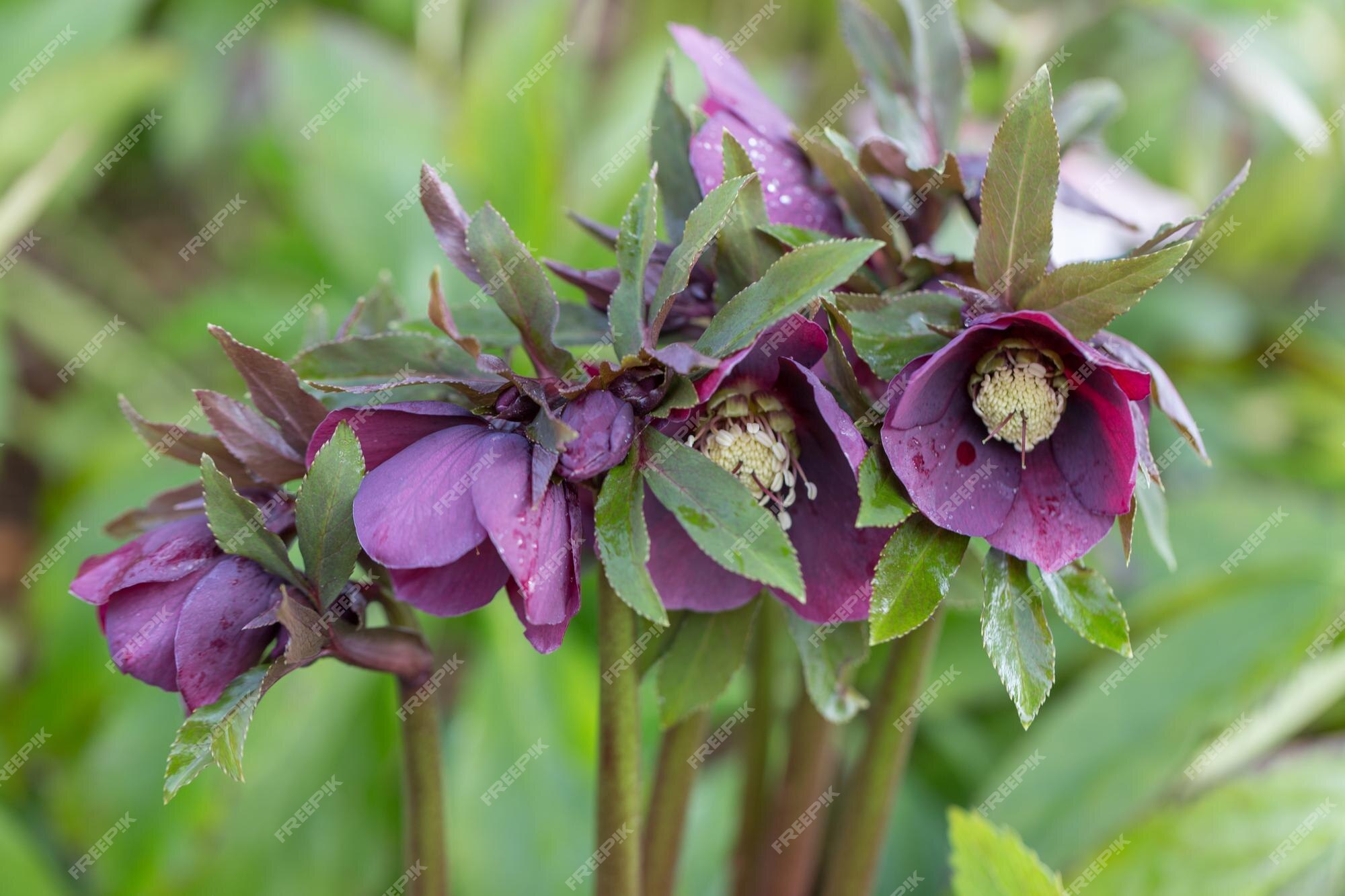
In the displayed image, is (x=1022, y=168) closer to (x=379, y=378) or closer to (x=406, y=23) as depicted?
(x=379, y=378)

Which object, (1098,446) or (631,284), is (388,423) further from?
(1098,446)

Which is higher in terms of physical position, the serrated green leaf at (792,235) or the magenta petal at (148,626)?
the magenta petal at (148,626)

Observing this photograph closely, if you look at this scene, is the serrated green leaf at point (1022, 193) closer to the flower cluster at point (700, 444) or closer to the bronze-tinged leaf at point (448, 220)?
the flower cluster at point (700, 444)

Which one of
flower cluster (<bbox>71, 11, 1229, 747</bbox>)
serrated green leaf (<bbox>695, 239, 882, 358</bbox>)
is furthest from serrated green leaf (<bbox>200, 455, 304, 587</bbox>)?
serrated green leaf (<bbox>695, 239, 882, 358</bbox>)

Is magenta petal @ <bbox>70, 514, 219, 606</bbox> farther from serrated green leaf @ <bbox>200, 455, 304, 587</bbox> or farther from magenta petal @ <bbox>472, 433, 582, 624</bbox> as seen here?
magenta petal @ <bbox>472, 433, 582, 624</bbox>

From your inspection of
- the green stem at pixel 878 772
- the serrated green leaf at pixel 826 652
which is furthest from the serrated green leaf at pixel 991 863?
the serrated green leaf at pixel 826 652

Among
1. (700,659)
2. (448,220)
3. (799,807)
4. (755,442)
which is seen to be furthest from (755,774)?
(448,220)
